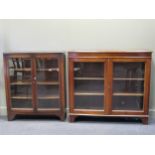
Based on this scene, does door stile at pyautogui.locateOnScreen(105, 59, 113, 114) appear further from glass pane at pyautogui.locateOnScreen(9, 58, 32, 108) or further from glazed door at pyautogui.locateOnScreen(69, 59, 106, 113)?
glass pane at pyautogui.locateOnScreen(9, 58, 32, 108)

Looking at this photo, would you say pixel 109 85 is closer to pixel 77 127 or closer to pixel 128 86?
pixel 128 86

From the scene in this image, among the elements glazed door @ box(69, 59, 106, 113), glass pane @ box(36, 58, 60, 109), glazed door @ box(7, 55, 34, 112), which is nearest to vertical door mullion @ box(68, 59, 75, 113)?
glazed door @ box(69, 59, 106, 113)

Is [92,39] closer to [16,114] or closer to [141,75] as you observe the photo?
[141,75]

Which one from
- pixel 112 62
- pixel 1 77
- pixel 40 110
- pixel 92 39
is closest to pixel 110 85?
pixel 112 62

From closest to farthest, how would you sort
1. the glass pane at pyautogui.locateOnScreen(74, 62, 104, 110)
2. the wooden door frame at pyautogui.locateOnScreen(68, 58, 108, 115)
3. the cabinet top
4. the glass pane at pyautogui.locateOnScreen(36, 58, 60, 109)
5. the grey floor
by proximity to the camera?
the grey floor, the cabinet top, the wooden door frame at pyautogui.locateOnScreen(68, 58, 108, 115), the glass pane at pyautogui.locateOnScreen(74, 62, 104, 110), the glass pane at pyautogui.locateOnScreen(36, 58, 60, 109)

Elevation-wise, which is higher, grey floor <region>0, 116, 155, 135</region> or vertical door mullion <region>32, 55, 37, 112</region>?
vertical door mullion <region>32, 55, 37, 112</region>

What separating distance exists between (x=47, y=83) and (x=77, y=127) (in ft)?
2.93

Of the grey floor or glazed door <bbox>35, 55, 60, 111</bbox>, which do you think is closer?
the grey floor

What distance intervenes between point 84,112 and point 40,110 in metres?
0.75

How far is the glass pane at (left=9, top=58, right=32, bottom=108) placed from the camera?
380cm

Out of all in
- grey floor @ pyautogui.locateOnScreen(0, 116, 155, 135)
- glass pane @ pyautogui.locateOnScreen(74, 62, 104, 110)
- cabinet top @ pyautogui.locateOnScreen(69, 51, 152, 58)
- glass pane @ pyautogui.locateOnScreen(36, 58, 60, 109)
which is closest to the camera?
grey floor @ pyautogui.locateOnScreen(0, 116, 155, 135)

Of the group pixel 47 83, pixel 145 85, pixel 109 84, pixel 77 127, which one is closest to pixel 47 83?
pixel 47 83

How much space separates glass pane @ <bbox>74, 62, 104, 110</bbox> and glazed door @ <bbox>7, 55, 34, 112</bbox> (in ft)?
2.57

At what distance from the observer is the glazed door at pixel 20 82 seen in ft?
12.4
